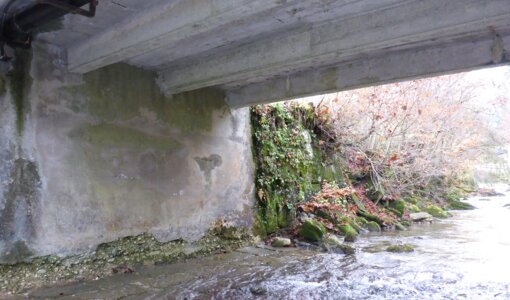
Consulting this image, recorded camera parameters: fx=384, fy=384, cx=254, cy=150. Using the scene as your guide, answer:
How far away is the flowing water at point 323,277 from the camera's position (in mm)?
5141

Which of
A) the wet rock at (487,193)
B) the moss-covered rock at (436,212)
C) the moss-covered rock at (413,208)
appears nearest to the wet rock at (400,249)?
the moss-covered rock at (413,208)

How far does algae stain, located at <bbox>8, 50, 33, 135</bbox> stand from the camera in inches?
198

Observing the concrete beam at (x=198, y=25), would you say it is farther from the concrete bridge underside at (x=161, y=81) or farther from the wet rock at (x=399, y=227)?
the wet rock at (x=399, y=227)

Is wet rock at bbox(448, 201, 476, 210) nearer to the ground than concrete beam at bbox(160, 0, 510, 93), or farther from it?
nearer to the ground

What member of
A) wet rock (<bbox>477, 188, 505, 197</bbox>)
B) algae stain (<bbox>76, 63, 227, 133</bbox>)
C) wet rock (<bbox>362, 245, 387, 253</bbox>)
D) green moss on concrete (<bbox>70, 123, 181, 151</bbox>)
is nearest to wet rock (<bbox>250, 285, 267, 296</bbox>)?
green moss on concrete (<bbox>70, 123, 181, 151</bbox>)

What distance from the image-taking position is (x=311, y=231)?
29.2 ft

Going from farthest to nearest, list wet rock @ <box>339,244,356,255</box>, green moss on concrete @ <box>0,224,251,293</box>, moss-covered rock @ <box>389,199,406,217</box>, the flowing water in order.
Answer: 1. moss-covered rock @ <box>389,199,406,217</box>
2. wet rock @ <box>339,244,356,255</box>
3. the flowing water
4. green moss on concrete @ <box>0,224,251,293</box>

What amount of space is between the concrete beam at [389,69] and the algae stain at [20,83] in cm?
391

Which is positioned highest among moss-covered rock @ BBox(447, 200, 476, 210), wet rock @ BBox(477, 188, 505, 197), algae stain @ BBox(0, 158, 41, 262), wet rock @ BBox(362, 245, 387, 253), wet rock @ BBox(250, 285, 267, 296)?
algae stain @ BBox(0, 158, 41, 262)

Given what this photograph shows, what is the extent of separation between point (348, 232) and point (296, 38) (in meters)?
6.32

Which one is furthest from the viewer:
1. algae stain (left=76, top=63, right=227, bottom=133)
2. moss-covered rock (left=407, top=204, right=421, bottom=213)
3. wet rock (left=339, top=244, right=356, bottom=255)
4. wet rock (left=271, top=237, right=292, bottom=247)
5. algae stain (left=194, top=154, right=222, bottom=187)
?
moss-covered rock (left=407, top=204, right=421, bottom=213)

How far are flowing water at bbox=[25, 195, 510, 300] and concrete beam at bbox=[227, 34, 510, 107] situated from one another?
119 inches

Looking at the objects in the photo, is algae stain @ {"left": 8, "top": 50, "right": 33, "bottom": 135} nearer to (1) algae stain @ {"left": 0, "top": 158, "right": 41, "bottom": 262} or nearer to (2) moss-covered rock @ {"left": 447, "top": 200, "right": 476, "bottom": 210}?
(1) algae stain @ {"left": 0, "top": 158, "right": 41, "bottom": 262}

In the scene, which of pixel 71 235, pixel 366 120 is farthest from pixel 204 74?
pixel 366 120
